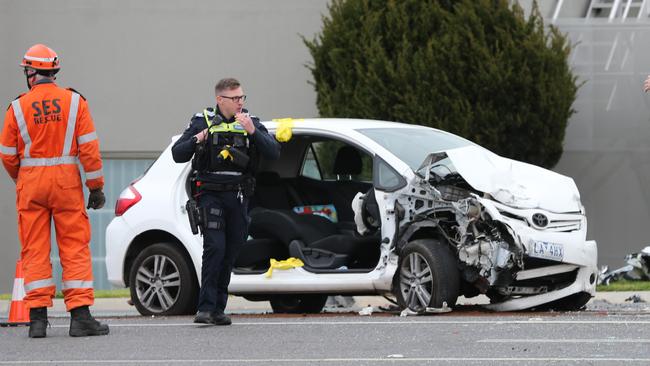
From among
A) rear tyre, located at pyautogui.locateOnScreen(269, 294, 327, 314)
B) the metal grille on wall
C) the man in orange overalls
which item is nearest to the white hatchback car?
rear tyre, located at pyautogui.locateOnScreen(269, 294, 327, 314)

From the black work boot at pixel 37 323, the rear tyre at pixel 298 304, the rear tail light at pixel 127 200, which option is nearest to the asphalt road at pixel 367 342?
the black work boot at pixel 37 323

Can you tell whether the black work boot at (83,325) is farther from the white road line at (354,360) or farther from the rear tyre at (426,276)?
the rear tyre at (426,276)

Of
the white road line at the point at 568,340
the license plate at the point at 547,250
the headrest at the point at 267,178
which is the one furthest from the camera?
the headrest at the point at 267,178

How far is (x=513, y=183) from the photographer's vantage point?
35.8 feet

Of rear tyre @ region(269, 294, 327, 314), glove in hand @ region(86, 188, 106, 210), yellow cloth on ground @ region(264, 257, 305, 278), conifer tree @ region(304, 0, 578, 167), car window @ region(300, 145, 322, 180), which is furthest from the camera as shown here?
conifer tree @ region(304, 0, 578, 167)

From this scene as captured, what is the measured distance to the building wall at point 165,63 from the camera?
885 inches

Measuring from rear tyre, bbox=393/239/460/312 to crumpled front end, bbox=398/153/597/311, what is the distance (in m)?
0.10


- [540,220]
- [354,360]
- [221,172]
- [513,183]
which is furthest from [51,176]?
[540,220]

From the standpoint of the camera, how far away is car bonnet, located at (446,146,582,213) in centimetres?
1076

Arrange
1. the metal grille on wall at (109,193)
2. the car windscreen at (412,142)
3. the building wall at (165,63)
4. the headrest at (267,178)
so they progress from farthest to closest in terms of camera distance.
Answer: the metal grille on wall at (109,193), the building wall at (165,63), the headrest at (267,178), the car windscreen at (412,142)

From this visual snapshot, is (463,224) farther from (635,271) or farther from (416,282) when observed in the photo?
(635,271)

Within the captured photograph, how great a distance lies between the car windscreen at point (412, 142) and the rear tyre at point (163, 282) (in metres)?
1.74

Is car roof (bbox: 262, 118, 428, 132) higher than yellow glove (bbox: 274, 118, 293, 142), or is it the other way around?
car roof (bbox: 262, 118, 428, 132)

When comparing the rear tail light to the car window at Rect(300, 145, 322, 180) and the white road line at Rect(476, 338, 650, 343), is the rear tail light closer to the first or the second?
the car window at Rect(300, 145, 322, 180)
